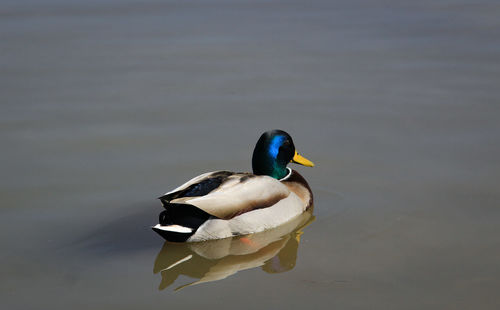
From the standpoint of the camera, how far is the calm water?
16.1ft

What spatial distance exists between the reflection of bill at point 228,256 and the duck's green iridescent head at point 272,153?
1.84 ft

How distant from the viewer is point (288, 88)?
27.9 ft

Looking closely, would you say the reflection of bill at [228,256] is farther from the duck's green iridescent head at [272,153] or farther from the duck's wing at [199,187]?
the duck's green iridescent head at [272,153]

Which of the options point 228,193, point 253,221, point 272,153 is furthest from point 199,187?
point 272,153

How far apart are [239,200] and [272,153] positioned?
664 mm

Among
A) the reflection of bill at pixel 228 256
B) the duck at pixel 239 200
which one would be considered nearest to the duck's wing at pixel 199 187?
the duck at pixel 239 200

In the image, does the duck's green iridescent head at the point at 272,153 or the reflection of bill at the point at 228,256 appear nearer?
the reflection of bill at the point at 228,256

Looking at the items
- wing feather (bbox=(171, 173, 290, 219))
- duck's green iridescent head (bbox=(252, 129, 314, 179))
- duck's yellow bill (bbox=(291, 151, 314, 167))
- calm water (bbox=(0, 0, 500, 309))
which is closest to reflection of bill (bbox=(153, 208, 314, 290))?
calm water (bbox=(0, 0, 500, 309))

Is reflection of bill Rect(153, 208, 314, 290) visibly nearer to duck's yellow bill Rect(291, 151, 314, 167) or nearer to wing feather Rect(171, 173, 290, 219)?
wing feather Rect(171, 173, 290, 219)

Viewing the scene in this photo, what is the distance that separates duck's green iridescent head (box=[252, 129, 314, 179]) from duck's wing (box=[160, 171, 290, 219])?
26 cm

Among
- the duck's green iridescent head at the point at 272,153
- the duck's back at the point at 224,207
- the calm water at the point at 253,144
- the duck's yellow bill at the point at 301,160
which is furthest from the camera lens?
the duck's yellow bill at the point at 301,160

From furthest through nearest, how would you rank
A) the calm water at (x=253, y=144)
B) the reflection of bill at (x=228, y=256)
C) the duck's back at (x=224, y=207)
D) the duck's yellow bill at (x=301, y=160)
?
the duck's yellow bill at (x=301, y=160) < the duck's back at (x=224, y=207) < the reflection of bill at (x=228, y=256) < the calm water at (x=253, y=144)

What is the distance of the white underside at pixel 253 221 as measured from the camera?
18.3ft

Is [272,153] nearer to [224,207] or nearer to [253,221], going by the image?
[253,221]
